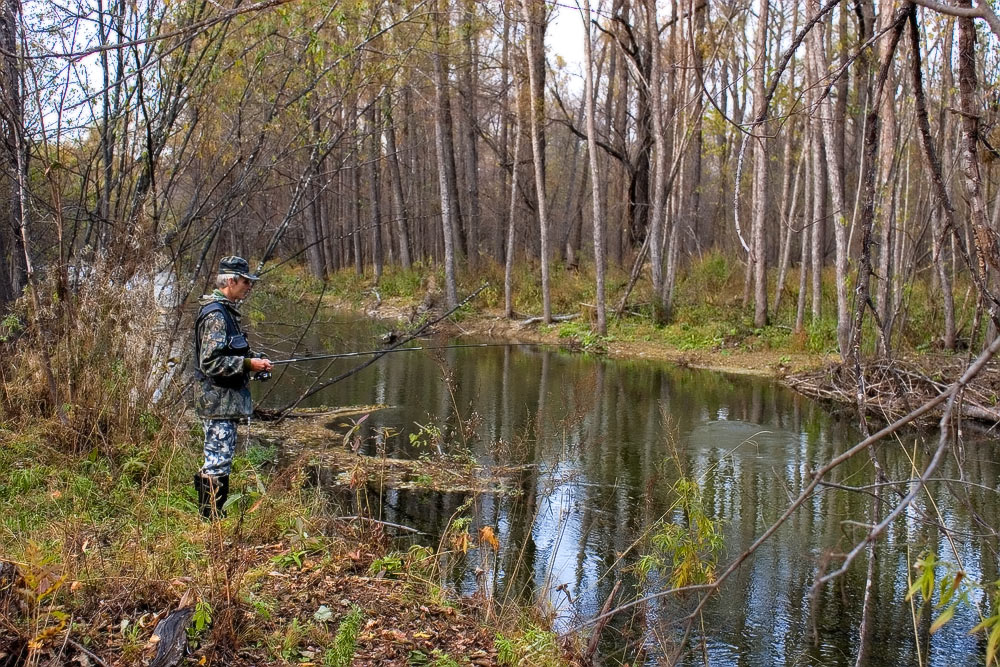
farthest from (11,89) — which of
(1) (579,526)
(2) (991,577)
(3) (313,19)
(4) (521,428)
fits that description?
(2) (991,577)

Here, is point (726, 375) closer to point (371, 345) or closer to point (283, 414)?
point (371, 345)

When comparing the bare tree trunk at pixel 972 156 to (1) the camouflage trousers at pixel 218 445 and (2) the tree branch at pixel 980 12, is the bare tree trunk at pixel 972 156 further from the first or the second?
(1) the camouflage trousers at pixel 218 445

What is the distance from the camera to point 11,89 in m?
6.79

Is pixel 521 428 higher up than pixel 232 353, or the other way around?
pixel 232 353

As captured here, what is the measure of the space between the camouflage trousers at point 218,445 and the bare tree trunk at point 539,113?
13904mm

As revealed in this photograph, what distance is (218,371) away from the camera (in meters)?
5.68

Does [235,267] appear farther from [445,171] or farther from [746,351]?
[445,171]

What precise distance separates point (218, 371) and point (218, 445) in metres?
0.49

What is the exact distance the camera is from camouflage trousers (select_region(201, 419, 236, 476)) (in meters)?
5.75

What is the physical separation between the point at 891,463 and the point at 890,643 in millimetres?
4632

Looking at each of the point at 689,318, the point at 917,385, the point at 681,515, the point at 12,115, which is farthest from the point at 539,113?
the point at 12,115

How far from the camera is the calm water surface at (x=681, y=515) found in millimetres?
5242

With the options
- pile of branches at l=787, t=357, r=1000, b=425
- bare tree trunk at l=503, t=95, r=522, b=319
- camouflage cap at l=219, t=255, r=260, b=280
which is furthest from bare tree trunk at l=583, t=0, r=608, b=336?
camouflage cap at l=219, t=255, r=260, b=280

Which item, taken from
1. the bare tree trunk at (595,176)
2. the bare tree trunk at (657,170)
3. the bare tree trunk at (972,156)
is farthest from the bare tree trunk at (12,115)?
the bare tree trunk at (657,170)
